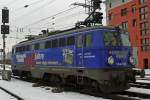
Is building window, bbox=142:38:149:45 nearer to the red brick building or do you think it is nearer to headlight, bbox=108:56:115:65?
the red brick building

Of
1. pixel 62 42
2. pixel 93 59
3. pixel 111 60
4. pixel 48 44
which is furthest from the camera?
pixel 48 44

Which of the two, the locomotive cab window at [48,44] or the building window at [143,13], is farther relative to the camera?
the building window at [143,13]

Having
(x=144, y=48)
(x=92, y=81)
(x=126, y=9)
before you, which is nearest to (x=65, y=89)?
(x=92, y=81)

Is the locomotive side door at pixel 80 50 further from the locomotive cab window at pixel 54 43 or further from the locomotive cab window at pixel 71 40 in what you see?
the locomotive cab window at pixel 54 43

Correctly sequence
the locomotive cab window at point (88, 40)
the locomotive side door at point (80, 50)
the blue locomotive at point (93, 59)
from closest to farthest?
the blue locomotive at point (93, 59) < the locomotive cab window at point (88, 40) < the locomotive side door at point (80, 50)

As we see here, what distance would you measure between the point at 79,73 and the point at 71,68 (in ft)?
3.06

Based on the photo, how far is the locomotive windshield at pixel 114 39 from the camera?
1691 cm

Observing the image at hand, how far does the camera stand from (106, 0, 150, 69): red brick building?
62.9 meters

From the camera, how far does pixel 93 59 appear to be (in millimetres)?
16844

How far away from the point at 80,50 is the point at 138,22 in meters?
48.7

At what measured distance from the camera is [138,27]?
6481 cm

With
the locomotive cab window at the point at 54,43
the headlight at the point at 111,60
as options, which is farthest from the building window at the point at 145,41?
the headlight at the point at 111,60

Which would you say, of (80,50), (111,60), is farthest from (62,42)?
(111,60)

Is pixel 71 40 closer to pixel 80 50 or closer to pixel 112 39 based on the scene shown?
pixel 80 50
